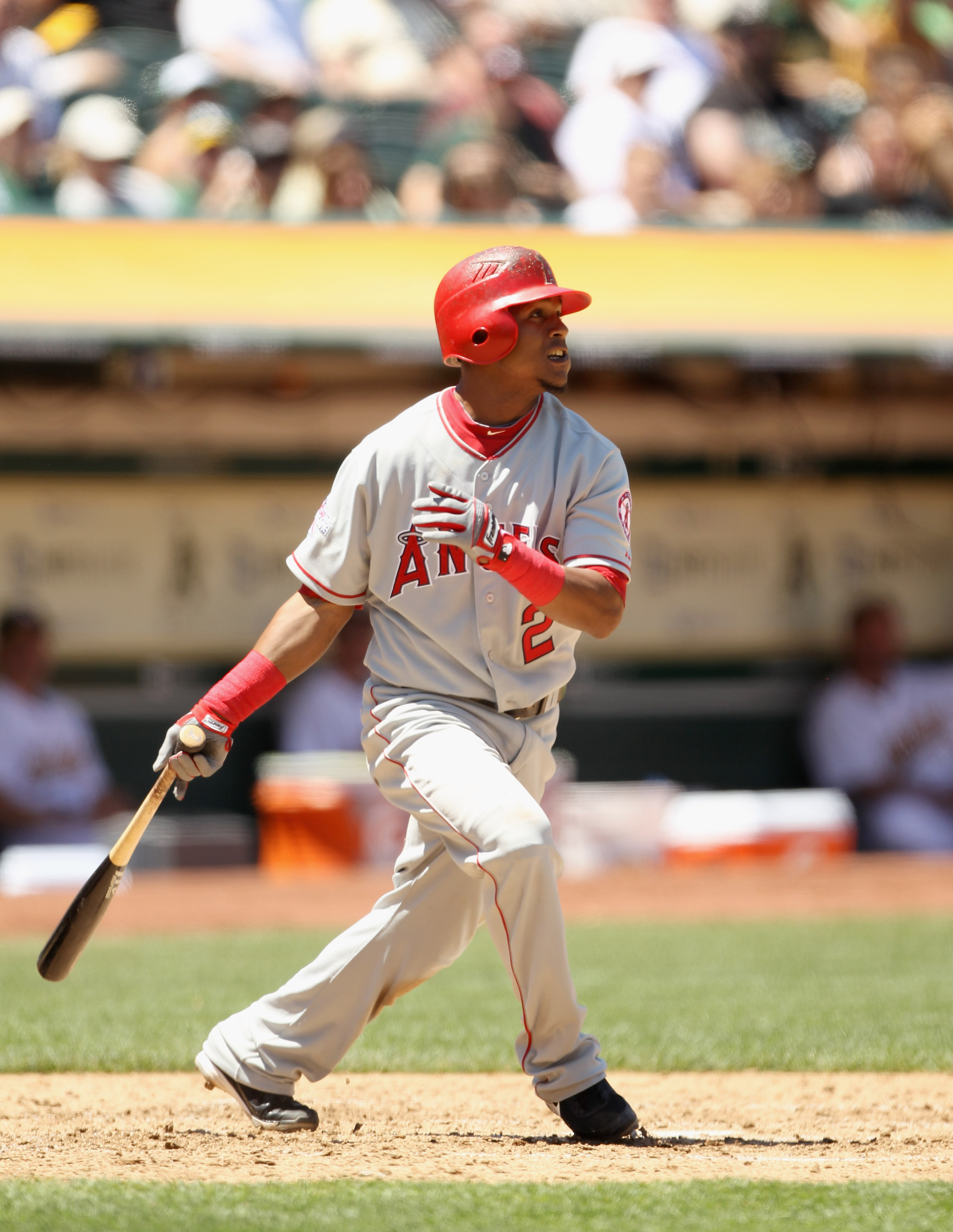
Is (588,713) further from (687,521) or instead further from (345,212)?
(345,212)

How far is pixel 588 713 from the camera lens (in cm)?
971

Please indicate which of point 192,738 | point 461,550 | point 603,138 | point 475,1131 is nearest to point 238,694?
point 192,738

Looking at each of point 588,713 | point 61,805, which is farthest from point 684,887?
point 61,805

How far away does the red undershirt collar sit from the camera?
315cm

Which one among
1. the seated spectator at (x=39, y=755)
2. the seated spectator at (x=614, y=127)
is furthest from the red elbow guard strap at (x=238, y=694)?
the seated spectator at (x=614, y=127)

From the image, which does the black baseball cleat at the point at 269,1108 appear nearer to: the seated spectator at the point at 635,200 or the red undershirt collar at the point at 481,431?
the red undershirt collar at the point at 481,431

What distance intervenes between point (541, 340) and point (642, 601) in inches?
265

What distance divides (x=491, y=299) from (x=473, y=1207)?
159cm

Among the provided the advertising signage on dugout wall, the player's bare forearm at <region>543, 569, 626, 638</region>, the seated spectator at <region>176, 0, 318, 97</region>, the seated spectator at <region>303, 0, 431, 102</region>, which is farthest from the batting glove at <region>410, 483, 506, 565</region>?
the seated spectator at <region>303, 0, 431, 102</region>

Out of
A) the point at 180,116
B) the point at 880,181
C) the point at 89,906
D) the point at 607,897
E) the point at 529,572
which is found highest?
the point at 180,116

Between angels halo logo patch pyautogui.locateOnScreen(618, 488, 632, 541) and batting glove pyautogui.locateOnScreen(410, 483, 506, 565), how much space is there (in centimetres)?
34

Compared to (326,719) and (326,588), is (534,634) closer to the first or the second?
(326,588)

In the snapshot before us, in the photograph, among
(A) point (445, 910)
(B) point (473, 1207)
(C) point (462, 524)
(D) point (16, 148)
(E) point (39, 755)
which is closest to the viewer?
(B) point (473, 1207)

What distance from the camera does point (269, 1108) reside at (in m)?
3.25
